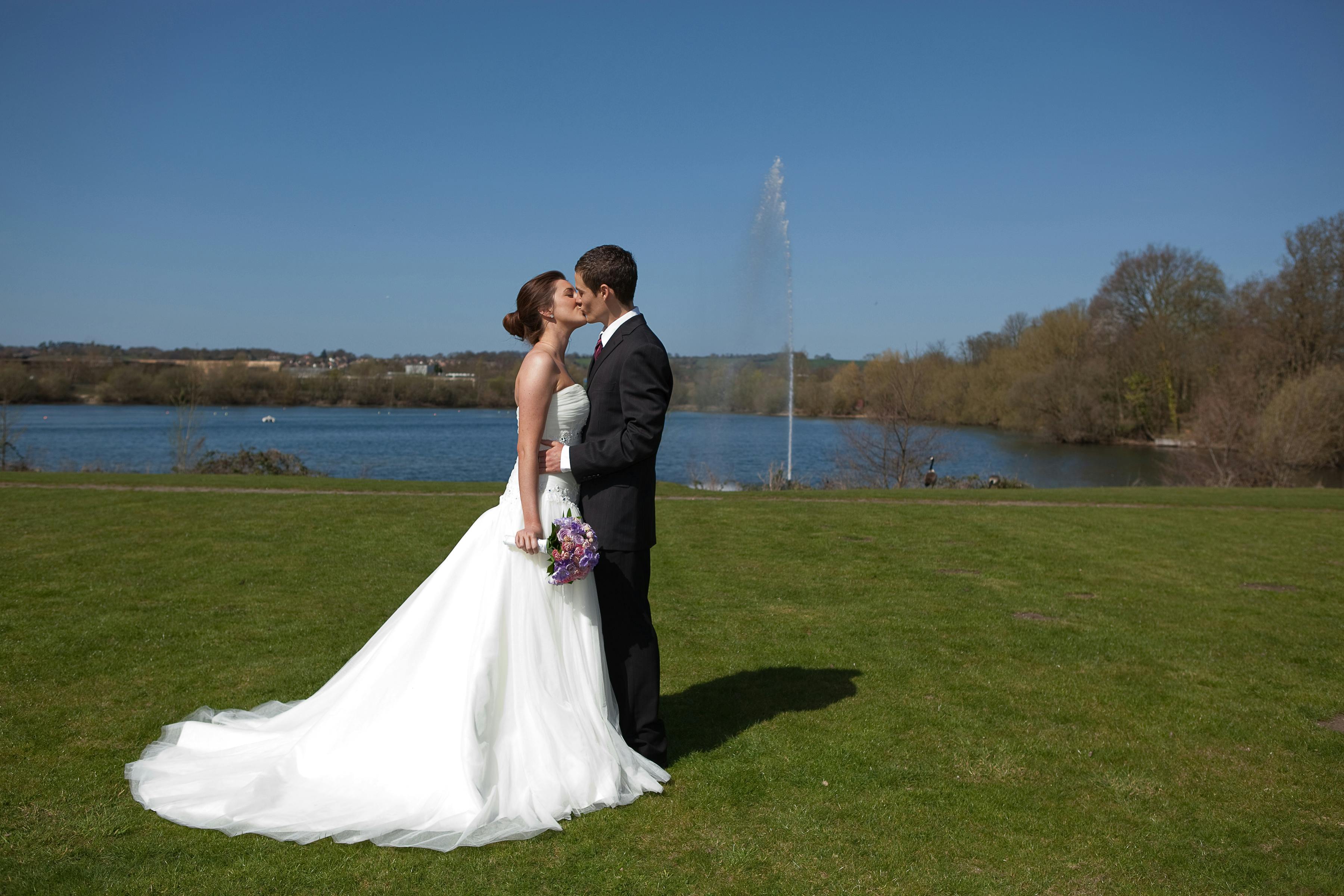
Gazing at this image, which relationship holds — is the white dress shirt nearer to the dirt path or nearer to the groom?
the groom

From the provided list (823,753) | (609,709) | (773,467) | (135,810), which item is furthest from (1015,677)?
(773,467)

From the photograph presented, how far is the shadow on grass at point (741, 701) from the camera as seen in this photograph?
5.08 m

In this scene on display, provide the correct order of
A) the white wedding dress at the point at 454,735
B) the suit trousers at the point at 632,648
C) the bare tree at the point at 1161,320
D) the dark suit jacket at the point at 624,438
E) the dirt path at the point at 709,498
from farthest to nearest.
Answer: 1. the bare tree at the point at 1161,320
2. the dirt path at the point at 709,498
3. the suit trousers at the point at 632,648
4. the dark suit jacket at the point at 624,438
5. the white wedding dress at the point at 454,735

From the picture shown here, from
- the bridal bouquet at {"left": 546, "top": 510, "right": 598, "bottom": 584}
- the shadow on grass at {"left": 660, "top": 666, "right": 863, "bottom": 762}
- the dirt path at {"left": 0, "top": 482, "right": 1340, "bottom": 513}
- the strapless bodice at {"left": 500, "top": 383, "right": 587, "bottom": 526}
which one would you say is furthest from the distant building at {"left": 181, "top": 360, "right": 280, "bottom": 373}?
the bridal bouquet at {"left": 546, "top": 510, "right": 598, "bottom": 584}

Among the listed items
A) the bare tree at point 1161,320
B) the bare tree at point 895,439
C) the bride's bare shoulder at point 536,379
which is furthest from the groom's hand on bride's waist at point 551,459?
the bare tree at point 1161,320

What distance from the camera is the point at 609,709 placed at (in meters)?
4.45

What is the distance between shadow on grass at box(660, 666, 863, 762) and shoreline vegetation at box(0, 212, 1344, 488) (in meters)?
2.52

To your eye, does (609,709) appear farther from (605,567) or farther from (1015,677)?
(1015,677)

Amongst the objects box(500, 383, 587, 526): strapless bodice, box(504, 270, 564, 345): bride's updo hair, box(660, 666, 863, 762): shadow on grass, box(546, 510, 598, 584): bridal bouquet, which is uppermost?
box(504, 270, 564, 345): bride's updo hair

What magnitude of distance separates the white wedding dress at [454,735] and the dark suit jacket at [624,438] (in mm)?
132

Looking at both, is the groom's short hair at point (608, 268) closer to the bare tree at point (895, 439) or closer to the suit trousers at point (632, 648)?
the suit trousers at point (632, 648)

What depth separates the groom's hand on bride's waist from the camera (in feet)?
14.4

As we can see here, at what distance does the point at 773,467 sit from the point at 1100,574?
1435cm

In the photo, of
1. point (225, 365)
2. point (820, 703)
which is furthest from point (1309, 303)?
point (225, 365)
